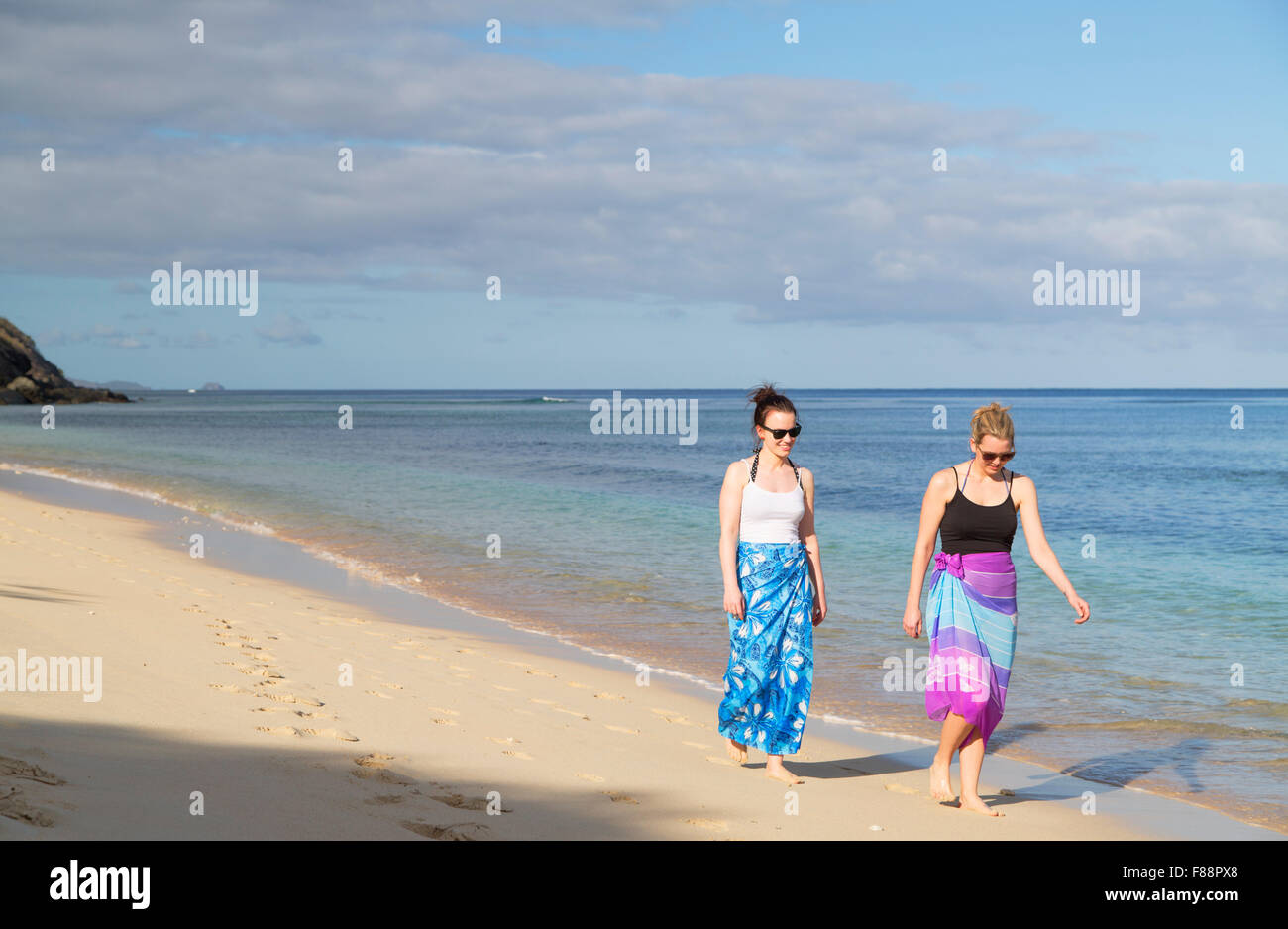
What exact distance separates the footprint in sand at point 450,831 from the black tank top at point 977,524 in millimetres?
2613

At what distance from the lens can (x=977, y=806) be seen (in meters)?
5.38

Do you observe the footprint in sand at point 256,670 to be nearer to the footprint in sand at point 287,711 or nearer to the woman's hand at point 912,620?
the footprint in sand at point 287,711

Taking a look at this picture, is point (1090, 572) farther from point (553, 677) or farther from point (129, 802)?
point (129, 802)

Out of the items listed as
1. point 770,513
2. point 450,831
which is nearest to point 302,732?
point 450,831

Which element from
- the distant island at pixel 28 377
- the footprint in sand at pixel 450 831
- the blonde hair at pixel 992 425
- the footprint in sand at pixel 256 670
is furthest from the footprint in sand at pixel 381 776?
the distant island at pixel 28 377

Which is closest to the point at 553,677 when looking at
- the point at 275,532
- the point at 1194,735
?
the point at 1194,735

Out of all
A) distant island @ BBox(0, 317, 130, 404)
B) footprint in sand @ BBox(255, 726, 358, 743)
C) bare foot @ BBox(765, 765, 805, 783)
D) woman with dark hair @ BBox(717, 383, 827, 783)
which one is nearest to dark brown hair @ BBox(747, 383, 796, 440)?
woman with dark hair @ BBox(717, 383, 827, 783)

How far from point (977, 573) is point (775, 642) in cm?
117

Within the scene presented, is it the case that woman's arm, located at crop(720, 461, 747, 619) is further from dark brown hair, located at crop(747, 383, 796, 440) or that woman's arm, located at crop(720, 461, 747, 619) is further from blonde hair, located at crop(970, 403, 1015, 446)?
blonde hair, located at crop(970, 403, 1015, 446)

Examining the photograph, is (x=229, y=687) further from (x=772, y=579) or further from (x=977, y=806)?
(x=977, y=806)

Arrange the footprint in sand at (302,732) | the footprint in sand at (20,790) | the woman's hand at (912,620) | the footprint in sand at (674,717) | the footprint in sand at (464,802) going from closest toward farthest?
the footprint in sand at (20,790)
the footprint in sand at (464,802)
the woman's hand at (912,620)
the footprint in sand at (302,732)
the footprint in sand at (674,717)

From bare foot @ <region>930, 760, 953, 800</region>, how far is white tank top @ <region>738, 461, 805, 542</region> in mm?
1470

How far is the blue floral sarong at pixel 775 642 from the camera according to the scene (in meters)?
5.62

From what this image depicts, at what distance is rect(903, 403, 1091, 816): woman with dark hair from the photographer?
16.7 ft
